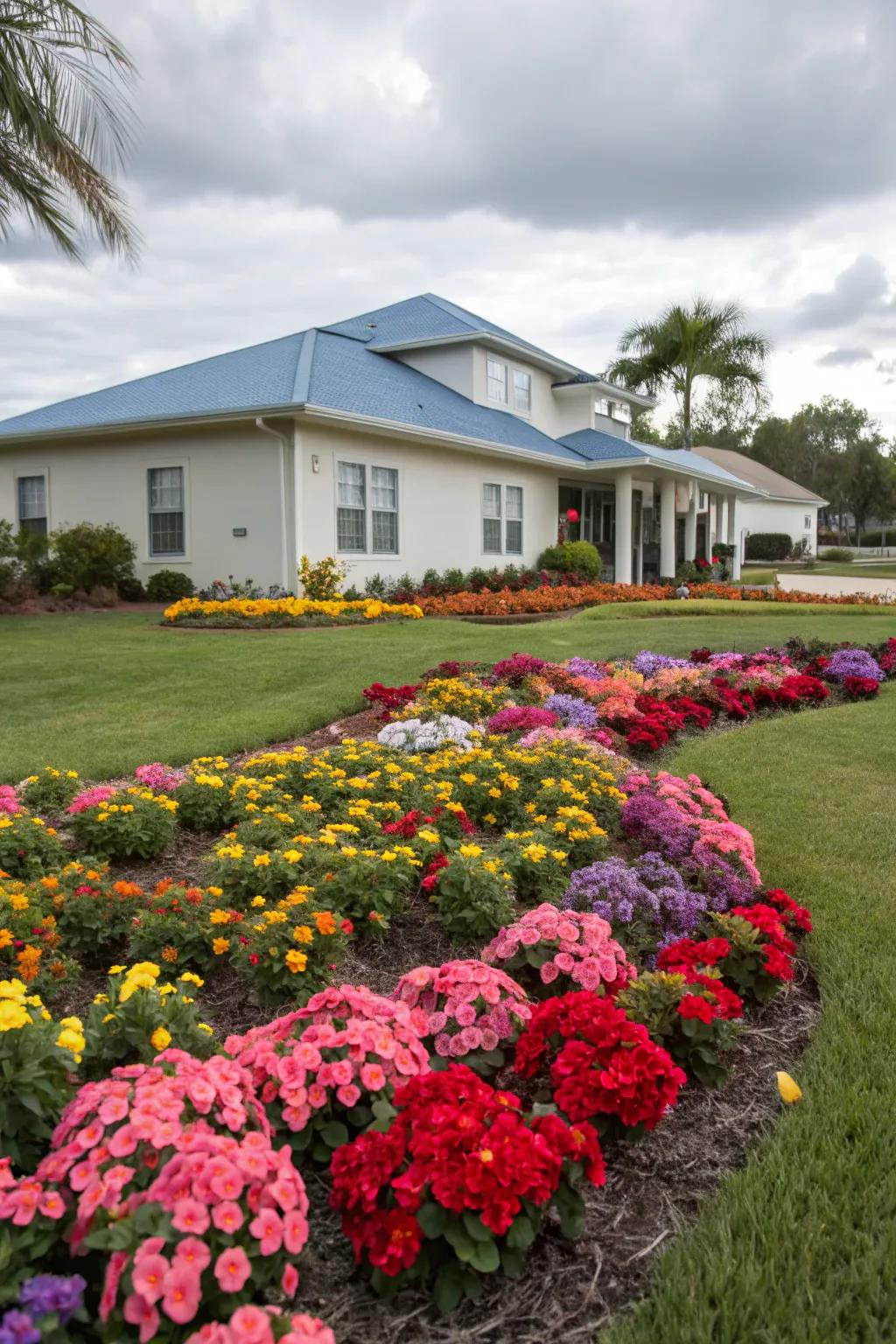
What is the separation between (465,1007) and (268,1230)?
971 millimetres

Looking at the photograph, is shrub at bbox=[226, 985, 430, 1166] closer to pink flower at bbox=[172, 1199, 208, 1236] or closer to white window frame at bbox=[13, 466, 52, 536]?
pink flower at bbox=[172, 1199, 208, 1236]

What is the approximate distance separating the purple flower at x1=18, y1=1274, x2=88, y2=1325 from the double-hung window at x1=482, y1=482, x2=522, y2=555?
18882 mm

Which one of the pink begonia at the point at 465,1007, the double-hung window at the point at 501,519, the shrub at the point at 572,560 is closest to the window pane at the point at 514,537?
the double-hung window at the point at 501,519

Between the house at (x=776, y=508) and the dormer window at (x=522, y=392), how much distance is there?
2417 centimetres

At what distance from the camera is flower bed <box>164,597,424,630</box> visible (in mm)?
13227

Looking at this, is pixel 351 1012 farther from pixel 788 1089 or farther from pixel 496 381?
pixel 496 381

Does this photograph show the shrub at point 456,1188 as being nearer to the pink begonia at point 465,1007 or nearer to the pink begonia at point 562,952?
the pink begonia at point 465,1007

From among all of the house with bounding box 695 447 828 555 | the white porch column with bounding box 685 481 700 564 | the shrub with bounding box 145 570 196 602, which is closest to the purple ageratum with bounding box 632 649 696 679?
the shrub with bounding box 145 570 196 602

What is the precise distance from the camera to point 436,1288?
189 cm

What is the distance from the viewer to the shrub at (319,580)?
593 inches

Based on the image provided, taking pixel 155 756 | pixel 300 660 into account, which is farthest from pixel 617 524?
pixel 155 756

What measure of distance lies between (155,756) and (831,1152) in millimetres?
4474

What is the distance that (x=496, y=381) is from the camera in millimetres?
22141

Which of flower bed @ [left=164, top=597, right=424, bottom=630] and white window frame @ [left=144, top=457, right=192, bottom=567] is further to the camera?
white window frame @ [left=144, top=457, right=192, bottom=567]
